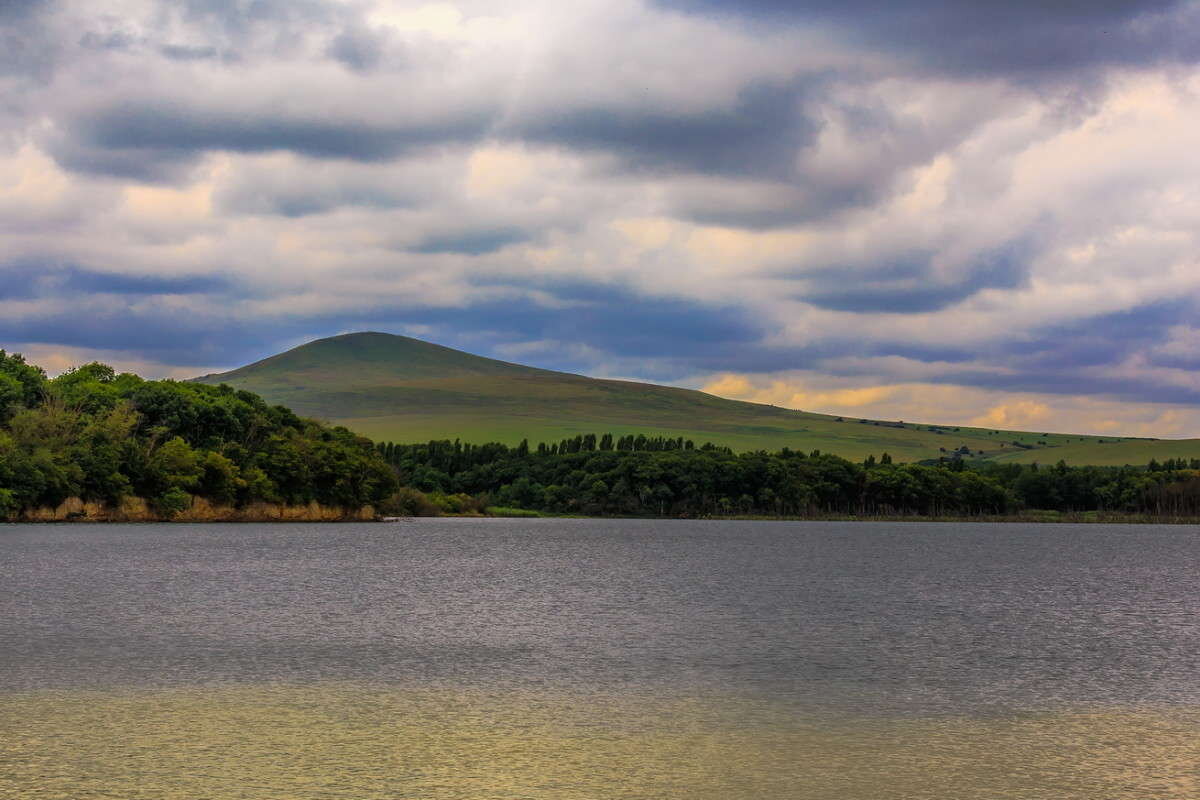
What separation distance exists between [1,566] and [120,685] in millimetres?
58402

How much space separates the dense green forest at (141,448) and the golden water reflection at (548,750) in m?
130

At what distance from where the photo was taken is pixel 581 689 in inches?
1350

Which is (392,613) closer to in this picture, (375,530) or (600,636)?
(600,636)

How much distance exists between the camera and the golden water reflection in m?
21.1

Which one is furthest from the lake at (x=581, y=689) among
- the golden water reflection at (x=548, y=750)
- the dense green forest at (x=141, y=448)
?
the dense green forest at (x=141, y=448)

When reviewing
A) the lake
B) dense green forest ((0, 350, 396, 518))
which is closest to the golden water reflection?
the lake

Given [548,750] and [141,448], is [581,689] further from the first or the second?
[141,448]

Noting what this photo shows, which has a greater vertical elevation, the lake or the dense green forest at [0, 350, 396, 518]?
the dense green forest at [0, 350, 396, 518]

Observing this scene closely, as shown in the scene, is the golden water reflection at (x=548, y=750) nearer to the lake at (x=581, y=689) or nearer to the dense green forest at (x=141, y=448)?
the lake at (x=581, y=689)

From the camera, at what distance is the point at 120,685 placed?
3294 centimetres

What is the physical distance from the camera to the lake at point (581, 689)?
2216 cm

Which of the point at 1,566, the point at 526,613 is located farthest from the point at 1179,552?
the point at 1,566

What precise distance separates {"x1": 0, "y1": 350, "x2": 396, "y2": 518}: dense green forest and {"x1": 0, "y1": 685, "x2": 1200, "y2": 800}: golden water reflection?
12994 centimetres

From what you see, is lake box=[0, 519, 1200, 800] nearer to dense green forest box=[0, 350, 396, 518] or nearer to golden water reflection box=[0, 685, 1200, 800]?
golden water reflection box=[0, 685, 1200, 800]
